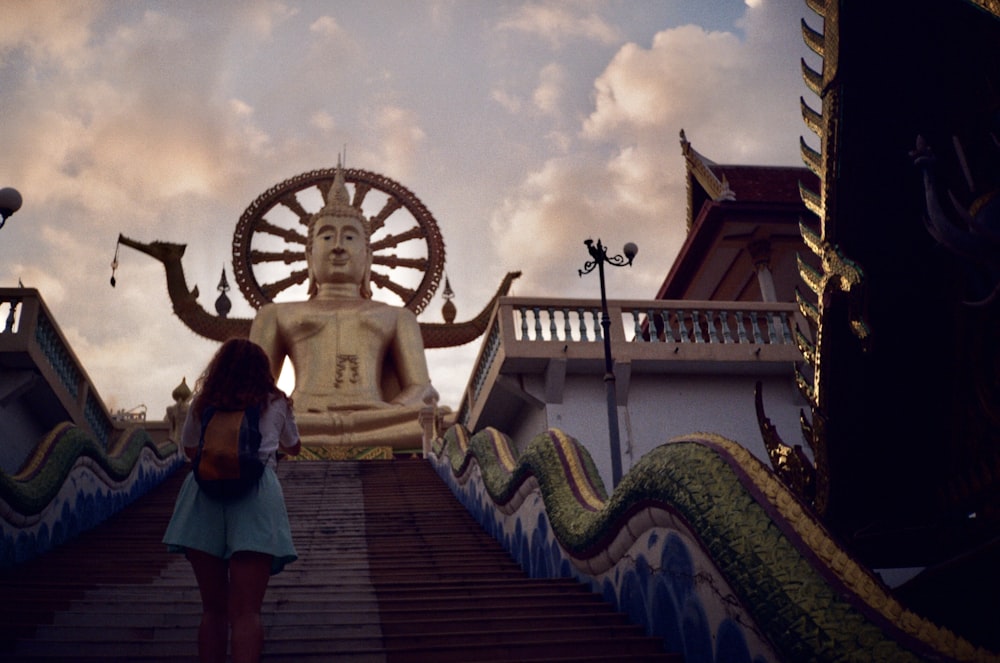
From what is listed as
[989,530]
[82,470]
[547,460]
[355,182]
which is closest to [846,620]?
[989,530]

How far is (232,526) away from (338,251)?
42.7 ft

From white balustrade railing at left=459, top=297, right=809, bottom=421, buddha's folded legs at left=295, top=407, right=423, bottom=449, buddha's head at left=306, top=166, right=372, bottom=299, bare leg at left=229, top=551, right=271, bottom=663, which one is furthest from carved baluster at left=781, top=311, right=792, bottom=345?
bare leg at left=229, top=551, right=271, bottom=663

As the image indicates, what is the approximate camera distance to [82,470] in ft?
21.5

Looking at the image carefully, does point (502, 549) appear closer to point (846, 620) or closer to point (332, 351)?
point (846, 620)

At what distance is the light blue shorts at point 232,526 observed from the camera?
9.30 ft

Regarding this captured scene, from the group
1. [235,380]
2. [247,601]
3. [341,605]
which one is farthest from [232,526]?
[341,605]

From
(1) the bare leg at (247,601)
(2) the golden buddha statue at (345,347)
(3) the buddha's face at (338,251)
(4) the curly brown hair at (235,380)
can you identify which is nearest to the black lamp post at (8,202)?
(4) the curly brown hair at (235,380)

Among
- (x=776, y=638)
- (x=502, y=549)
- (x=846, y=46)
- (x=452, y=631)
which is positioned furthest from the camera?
(x=502, y=549)

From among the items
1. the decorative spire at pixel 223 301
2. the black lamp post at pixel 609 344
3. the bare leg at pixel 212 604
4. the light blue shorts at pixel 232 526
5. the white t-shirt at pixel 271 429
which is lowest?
the bare leg at pixel 212 604

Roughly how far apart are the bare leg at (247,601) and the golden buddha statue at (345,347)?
10.0m

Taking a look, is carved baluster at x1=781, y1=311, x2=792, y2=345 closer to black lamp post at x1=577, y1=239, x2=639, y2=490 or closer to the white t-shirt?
black lamp post at x1=577, y1=239, x2=639, y2=490

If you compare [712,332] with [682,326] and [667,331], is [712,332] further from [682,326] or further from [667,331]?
[667,331]

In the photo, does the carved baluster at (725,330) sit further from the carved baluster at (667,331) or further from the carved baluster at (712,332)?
the carved baluster at (667,331)

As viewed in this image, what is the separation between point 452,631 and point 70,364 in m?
10.6
